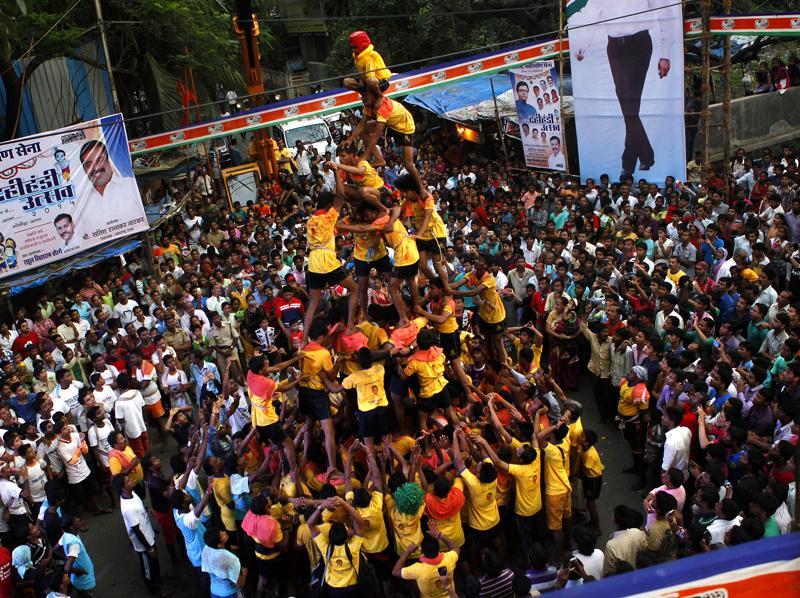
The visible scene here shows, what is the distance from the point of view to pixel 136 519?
7.38m

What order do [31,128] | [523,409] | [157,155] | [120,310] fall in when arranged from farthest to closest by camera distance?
[31,128], [157,155], [120,310], [523,409]

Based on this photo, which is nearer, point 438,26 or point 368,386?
point 368,386

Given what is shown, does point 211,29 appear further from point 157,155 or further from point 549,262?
point 549,262

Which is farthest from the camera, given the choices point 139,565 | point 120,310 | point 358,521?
point 120,310

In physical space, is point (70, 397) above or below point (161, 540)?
above

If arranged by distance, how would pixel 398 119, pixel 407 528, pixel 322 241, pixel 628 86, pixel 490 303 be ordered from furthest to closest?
pixel 628 86, pixel 490 303, pixel 398 119, pixel 322 241, pixel 407 528

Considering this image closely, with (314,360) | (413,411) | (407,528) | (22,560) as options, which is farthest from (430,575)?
(22,560)

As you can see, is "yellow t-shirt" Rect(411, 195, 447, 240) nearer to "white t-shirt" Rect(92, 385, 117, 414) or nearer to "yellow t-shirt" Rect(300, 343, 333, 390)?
"yellow t-shirt" Rect(300, 343, 333, 390)

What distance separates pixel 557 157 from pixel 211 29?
28.5 ft

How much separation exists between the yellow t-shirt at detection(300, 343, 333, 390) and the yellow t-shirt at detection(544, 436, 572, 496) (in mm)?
1991

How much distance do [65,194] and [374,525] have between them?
8.76 m

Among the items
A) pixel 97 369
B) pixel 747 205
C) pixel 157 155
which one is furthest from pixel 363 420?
pixel 157 155

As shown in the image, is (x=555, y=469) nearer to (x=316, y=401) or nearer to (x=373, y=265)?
(x=316, y=401)

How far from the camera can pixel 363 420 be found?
23.2 ft
